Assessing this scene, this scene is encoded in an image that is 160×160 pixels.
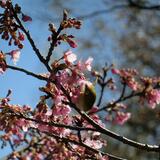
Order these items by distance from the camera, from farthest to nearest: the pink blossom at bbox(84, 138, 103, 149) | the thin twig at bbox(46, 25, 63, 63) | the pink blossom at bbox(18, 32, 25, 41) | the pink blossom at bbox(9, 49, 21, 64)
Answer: the pink blossom at bbox(84, 138, 103, 149) < the pink blossom at bbox(9, 49, 21, 64) < the pink blossom at bbox(18, 32, 25, 41) < the thin twig at bbox(46, 25, 63, 63)

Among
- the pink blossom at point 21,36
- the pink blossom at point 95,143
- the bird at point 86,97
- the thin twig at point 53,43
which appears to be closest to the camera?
the bird at point 86,97

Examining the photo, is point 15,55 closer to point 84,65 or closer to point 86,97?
point 84,65

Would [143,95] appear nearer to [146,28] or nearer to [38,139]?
[38,139]

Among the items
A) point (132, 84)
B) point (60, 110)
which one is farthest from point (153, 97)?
point (60, 110)

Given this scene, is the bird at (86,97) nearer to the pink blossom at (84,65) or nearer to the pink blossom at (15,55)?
the pink blossom at (84,65)

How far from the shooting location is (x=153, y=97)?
350 centimetres

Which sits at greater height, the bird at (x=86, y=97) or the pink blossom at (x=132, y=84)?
the pink blossom at (x=132, y=84)

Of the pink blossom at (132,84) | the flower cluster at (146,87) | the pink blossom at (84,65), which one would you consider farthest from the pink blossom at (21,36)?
the pink blossom at (132,84)

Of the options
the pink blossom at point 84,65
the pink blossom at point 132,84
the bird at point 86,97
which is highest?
the pink blossom at point 132,84

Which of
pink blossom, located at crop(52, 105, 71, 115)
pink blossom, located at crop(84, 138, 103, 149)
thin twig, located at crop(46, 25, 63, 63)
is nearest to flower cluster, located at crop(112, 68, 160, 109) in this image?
pink blossom, located at crop(84, 138, 103, 149)

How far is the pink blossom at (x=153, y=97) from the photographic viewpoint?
3.41m

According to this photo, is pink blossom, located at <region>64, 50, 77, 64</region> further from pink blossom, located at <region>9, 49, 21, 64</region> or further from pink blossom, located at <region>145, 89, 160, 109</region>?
pink blossom, located at <region>145, 89, 160, 109</region>

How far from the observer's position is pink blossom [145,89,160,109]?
11.2ft

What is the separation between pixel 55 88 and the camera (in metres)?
2.18
